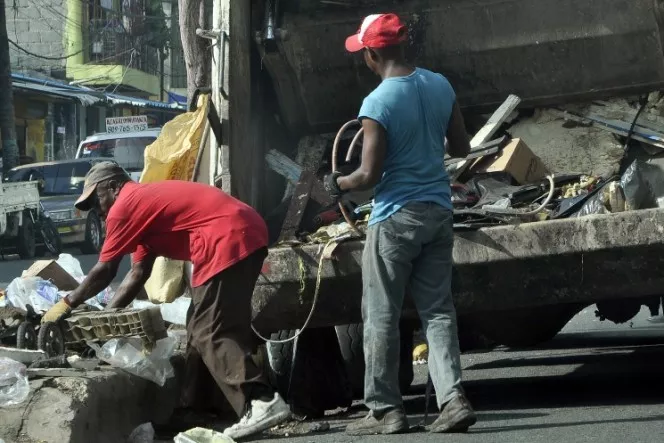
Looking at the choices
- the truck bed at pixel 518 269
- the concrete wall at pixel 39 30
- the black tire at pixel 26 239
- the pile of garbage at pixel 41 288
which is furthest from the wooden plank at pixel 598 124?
the concrete wall at pixel 39 30

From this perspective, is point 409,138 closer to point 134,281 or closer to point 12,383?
point 134,281

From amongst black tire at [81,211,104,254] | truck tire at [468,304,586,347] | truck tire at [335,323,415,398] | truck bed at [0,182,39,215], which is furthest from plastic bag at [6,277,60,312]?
black tire at [81,211,104,254]

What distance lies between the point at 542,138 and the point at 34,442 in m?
3.48

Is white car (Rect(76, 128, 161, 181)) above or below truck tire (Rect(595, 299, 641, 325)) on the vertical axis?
below

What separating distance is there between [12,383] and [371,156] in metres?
1.65

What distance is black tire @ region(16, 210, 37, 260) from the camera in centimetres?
1941

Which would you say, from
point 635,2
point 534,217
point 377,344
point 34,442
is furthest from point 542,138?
point 34,442

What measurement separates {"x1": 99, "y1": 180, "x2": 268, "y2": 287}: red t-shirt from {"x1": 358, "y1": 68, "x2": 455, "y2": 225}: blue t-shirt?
657 mm

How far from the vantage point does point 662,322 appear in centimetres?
1094

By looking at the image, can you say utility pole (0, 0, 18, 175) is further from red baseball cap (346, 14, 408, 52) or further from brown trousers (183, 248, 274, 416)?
red baseball cap (346, 14, 408, 52)

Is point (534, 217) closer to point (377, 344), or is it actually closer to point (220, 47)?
point (377, 344)

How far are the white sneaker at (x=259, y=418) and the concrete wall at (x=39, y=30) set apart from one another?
3300cm

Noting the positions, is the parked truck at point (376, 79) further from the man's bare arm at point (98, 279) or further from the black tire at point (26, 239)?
the black tire at point (26, 239)

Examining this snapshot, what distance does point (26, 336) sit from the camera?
579 cm
